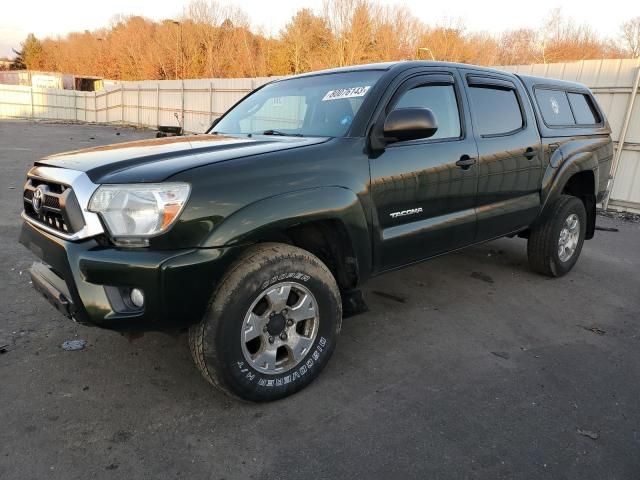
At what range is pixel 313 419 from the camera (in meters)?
2.45

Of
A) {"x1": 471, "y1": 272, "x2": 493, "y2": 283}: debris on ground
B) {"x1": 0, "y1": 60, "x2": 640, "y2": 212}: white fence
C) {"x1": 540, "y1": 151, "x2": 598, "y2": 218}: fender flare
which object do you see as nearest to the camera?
{"x1": 540, "y1": 151, "x2": 598, "y2": 218}: fender flare

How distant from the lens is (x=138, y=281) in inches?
→ 82.5

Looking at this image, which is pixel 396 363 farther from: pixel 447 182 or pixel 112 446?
pixel 112 446

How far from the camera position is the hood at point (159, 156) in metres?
2.21

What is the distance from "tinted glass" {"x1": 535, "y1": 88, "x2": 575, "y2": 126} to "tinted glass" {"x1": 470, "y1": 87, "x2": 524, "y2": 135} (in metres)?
0.44

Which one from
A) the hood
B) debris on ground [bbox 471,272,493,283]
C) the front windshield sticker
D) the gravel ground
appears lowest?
the gravel ground

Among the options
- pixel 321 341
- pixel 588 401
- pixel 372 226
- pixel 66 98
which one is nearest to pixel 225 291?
pixel 321 341

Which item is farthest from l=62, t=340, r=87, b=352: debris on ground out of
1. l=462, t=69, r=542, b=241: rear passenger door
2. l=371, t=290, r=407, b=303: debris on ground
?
l=462, t=69, r=542, b=241: rear passenger door

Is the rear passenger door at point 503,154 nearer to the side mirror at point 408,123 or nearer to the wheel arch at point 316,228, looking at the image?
the side mirror at point 408,123

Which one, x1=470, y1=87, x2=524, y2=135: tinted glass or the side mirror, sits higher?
x1=470, y1=87, x2=524, y2=135: tinted glass

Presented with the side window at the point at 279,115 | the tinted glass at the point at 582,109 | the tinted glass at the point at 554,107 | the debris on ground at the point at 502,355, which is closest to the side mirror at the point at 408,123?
the side window at the point at 279,115

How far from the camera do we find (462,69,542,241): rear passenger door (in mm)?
3623

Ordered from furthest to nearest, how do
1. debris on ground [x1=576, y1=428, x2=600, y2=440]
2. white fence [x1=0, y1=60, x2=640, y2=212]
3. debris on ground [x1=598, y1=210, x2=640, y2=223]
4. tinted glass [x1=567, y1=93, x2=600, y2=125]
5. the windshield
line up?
1. white fence [x1=0, y1=60, x2=640, y2=212]
2. debris on ground [x1=598, y1=210, x2=640, y2=223]
3. tinted glass [x1=567, y1=93, x2=600, y2=125]
4. the windshield
5. debris on ground [x1=576, y1=428, x2=600, y2=440]

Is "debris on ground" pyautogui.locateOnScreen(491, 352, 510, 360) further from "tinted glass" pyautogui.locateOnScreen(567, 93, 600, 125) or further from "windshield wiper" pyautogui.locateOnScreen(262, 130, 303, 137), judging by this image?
"tinted glass" pyautogui.locateOnScreen(567, 93, 600, 125)
